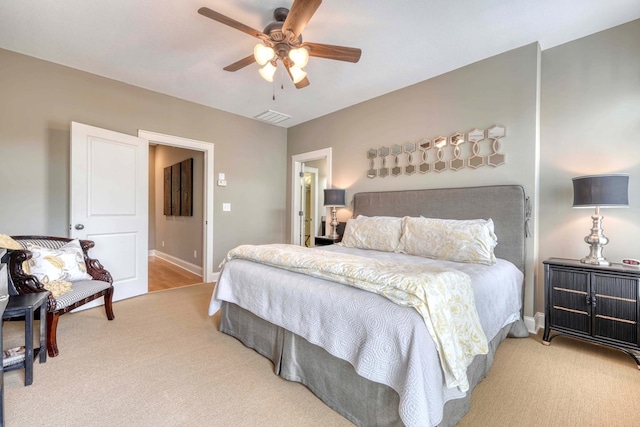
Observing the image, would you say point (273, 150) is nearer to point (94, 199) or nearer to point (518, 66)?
point (94, 199)

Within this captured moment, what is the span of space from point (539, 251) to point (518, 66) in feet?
5.83

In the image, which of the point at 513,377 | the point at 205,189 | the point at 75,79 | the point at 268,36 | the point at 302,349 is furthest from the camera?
the point at 205,189

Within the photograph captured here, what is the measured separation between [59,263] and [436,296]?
3.04 metres

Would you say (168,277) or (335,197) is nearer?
(335,197)

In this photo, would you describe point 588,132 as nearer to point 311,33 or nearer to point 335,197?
point 311,33

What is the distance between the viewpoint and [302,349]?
1.75 metres

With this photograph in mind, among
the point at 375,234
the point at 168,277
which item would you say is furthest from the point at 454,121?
the point at 168,277

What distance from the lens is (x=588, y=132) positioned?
246cm

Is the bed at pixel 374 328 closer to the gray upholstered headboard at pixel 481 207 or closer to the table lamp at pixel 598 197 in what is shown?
the gray upholstered headboard at pixel 481 207

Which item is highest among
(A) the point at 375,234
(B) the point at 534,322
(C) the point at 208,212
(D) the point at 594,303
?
(C) the point at 208,212

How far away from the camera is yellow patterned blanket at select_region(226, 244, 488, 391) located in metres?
1.24

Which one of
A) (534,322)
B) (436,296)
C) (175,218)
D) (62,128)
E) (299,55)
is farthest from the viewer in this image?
(175,218)

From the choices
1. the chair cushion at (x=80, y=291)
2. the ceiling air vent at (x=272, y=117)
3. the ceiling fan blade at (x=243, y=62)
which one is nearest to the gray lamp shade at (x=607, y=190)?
the ceiling fan blade at (x=243, y=62)

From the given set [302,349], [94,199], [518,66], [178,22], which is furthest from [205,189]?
[518,66]
